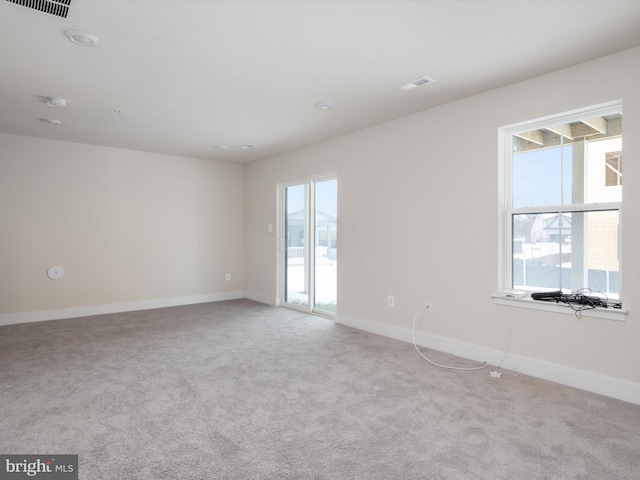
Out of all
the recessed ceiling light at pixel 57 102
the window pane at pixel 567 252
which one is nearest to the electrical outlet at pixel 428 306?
the window pane at pixel 567 252

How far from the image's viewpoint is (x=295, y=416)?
252 centimetres

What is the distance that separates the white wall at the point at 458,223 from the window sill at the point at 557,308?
0.15 feet

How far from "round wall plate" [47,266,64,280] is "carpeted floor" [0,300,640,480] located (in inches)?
56.6

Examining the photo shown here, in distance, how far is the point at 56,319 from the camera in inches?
212

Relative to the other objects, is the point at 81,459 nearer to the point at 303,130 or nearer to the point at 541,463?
the point at 541,463

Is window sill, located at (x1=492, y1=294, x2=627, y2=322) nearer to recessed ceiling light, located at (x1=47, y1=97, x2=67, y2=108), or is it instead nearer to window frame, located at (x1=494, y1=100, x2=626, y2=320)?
window frame, located at (x1=494, y1=100, x2=626, y2=320)

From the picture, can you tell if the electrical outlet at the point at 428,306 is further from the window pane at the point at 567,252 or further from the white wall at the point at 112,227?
the white wall at the point at 112,227

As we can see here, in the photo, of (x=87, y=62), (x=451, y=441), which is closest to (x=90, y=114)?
(x=87, y=62)

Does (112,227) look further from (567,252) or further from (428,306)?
(567,252)

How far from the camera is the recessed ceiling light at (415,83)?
3297 millimetres

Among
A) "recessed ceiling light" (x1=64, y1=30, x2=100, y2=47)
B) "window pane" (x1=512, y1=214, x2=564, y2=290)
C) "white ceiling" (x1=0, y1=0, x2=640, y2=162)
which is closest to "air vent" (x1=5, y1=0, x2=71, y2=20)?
"white ceiling" (x1=0, y1=0, x2=640, y2=162)

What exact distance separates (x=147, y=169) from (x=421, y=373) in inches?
203

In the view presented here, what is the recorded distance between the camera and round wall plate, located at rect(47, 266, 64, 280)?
537 cm

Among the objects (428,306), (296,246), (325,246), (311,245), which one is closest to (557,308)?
(428,306)
